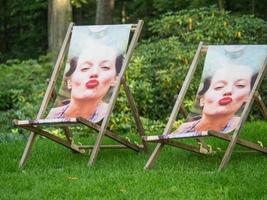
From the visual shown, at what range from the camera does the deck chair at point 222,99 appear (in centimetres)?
564

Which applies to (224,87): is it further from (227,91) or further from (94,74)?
(94,74)

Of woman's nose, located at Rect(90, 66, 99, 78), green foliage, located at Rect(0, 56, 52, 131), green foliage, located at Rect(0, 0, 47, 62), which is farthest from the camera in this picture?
green foliage, located at Rect(0, 0, 47, 62)

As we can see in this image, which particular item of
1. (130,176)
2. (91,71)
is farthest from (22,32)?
(130,176)

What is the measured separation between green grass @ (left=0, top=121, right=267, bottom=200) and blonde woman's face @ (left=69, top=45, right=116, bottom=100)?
2.06 feet

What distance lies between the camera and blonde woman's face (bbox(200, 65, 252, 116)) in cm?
601

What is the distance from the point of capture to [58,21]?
1423 cm

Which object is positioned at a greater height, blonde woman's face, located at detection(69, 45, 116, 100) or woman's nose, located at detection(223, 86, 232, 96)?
woman's nose, located at detection(223, 86, 232, 96)

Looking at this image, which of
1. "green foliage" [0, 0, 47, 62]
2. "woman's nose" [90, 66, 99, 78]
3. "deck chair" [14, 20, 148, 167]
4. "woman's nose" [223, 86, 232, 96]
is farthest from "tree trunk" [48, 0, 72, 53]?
"green foliage" [0, 0, 47, 62]

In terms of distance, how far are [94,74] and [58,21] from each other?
7.92 meters

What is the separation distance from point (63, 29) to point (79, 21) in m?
10.9

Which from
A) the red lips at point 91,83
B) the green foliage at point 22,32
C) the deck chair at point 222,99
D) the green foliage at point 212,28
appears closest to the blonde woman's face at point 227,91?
the deck chair at point 222,99

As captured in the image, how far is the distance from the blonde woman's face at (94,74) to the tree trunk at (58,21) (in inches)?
299

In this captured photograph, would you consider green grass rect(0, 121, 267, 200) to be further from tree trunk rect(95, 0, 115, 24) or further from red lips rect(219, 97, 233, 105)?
tree trunk rect(95, 0, 115, 24)

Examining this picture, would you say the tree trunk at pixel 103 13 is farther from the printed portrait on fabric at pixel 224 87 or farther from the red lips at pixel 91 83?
the printed portrait on fabric at pixel 224 87
